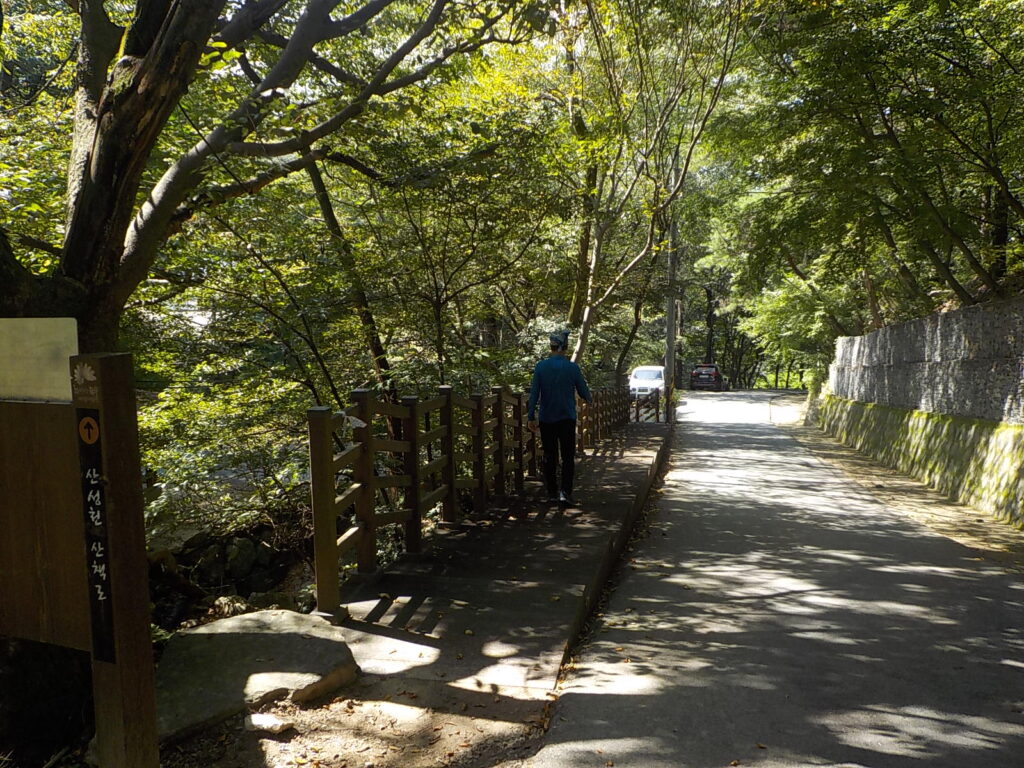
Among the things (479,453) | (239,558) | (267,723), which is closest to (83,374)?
(267,723)

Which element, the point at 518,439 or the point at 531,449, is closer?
the point at 518,439

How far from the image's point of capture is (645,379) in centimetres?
3456

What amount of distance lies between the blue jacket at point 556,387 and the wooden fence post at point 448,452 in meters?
1.13

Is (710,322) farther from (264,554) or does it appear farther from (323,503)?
(323,503)

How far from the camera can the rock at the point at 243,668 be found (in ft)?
10.9

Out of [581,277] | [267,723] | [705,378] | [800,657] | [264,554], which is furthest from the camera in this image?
[705,378]

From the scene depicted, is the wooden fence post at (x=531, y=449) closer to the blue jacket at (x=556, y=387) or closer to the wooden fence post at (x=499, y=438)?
the wooden fence post at (x=499, y=438)

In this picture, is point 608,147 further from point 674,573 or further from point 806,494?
point 674,573

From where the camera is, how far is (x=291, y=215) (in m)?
8.59

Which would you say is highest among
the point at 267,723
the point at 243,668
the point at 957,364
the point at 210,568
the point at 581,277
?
the point at 581,277

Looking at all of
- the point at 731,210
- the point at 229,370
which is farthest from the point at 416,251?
the point at 731,210

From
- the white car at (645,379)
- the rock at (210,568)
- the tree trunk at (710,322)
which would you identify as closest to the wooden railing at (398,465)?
the rock at (210,568)

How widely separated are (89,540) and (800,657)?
395 cm

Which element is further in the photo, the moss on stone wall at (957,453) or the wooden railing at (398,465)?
the moss on stone wall at (957,453)
